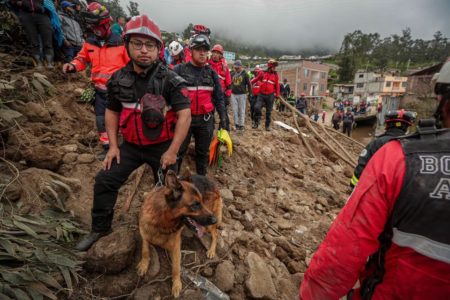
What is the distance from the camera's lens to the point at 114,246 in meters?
2.40

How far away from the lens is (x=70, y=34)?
5.83 metres

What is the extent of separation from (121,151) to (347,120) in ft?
63.6

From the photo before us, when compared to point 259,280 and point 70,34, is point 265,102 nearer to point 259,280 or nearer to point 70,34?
point 70,34

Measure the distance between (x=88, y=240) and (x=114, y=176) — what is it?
30.1 inches

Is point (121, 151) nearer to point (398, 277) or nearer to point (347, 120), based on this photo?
point (398, 277)

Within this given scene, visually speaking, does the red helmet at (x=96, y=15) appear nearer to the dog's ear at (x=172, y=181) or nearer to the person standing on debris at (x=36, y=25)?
the person standing on debris at (x=36, y=25)

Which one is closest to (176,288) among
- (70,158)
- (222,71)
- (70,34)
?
(70,158)

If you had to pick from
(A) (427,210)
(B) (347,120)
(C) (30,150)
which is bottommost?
(B) (347,120)

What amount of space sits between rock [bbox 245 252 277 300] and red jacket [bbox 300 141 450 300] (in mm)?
1630

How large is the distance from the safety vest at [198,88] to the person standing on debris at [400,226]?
3.07 meters

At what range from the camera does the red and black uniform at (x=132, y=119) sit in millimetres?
2350

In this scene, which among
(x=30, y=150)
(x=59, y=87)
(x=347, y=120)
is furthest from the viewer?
(x=347, y=120)

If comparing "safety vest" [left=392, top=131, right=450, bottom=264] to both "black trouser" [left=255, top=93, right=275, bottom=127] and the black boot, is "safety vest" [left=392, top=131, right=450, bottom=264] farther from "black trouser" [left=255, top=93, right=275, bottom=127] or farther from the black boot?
"black trouser" [left=255, top=93, right=275, bottom=127]

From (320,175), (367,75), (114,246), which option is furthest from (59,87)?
(367,75)
